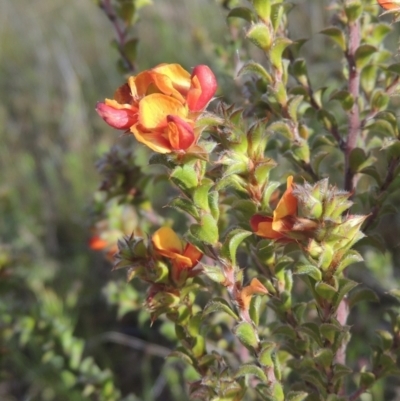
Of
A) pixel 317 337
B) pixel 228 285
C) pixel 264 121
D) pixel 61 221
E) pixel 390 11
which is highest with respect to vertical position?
pixel 390 11

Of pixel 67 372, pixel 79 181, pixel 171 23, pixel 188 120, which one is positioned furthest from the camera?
pixel 171 23

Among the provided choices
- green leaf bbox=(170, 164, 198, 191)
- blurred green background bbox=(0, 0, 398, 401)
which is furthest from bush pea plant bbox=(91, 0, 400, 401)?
blurred green background bbox=(0, 0, 398, 401)

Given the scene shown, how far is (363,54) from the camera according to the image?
118cm

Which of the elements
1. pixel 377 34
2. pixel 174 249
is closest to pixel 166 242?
pixel 174 249

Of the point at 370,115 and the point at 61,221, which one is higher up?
the point at 370,115

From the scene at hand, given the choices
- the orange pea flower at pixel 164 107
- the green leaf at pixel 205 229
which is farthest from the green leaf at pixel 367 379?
the orange pea flower at pixel 164 107

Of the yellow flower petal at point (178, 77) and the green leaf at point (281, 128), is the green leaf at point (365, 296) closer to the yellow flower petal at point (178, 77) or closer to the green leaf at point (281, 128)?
the green leaf at point (281, 128)

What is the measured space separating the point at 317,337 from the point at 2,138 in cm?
376

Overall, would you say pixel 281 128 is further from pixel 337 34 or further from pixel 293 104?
pixel 337 34

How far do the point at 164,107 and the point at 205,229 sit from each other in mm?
194

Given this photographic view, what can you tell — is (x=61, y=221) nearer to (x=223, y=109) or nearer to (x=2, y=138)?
(x=2, y=138)

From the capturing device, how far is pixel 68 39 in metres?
5.39

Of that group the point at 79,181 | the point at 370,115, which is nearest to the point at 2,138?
the point at 79,181

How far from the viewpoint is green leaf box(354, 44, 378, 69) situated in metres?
1.16
